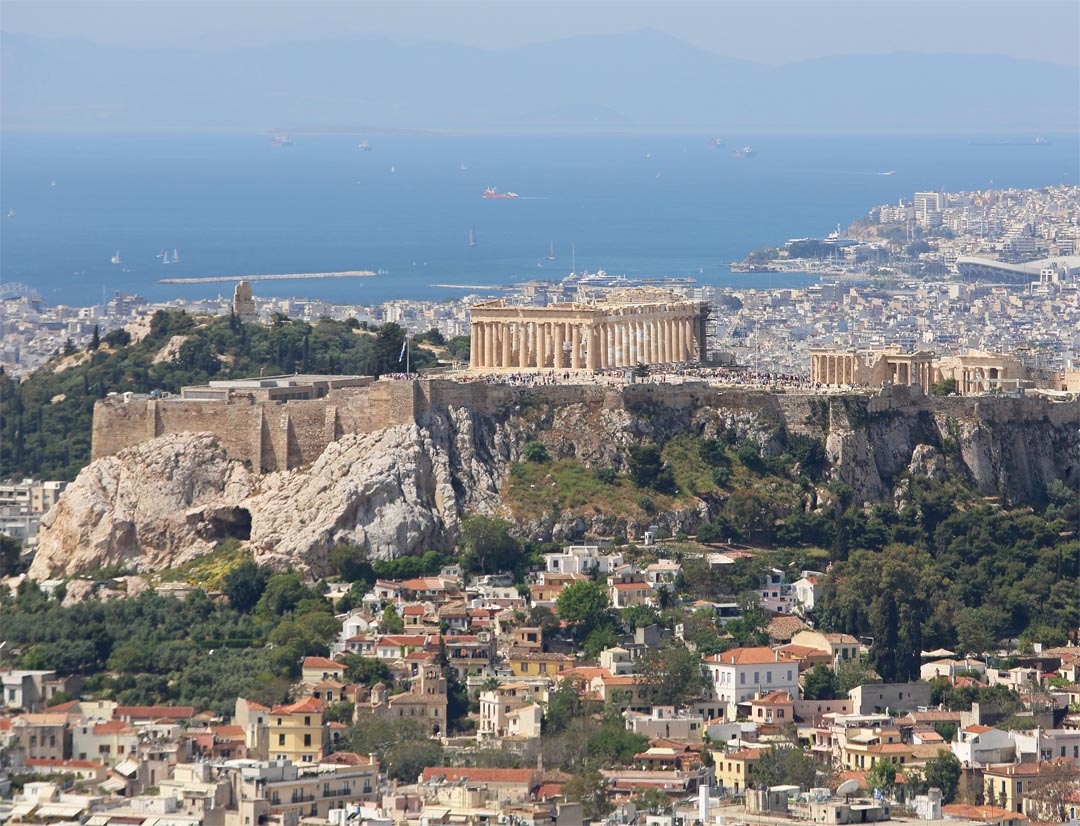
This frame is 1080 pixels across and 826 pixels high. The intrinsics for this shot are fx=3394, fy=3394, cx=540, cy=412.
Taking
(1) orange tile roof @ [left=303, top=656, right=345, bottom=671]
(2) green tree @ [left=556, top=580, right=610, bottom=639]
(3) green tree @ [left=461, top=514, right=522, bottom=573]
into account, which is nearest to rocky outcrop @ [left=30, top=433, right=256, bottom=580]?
(3) green tree @ [left=461, top=514, right=522, bottom=573]

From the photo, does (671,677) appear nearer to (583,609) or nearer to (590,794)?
(583,609)

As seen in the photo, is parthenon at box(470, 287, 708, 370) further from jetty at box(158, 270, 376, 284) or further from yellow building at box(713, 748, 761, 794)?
jetty at box(158, 270, 376, 284)

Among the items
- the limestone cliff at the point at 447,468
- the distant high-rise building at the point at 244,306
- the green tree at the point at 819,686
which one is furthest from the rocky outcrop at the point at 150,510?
the distant high-rise building at the point at 244,306

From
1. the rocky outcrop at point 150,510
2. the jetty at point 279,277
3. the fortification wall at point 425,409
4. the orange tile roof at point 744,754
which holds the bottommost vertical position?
the orange tile roof at point 744,754

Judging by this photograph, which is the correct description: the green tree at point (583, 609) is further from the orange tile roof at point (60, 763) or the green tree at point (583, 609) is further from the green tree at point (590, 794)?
the orange tile roof at point (60, 763)

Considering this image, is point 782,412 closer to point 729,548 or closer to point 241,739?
point 729,548
